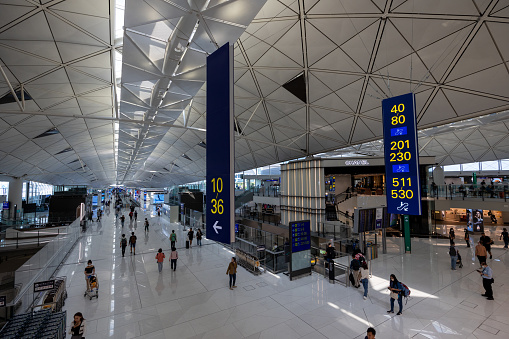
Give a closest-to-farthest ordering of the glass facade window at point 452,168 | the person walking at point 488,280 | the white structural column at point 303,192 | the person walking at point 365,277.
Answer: the person walking at point 488,280
the person walking at point 365,277
the white structural column at point 303,192
the glass facade window at point 452,168

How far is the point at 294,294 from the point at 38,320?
8300 millimetres

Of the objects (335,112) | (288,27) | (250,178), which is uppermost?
(288,27)

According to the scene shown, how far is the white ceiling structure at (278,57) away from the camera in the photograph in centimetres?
859

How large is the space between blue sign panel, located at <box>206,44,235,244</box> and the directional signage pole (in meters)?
6.30

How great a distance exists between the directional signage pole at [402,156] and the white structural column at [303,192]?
15.1 m

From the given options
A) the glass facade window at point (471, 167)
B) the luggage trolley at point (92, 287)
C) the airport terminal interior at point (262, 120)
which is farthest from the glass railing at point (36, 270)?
the glass facade window at point (471, 167)

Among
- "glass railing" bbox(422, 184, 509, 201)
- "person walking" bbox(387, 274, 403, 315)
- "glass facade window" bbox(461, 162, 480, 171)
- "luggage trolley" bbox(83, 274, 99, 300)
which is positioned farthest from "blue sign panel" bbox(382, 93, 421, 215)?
"glass facade window" bbox(461, 162, 480, 171)

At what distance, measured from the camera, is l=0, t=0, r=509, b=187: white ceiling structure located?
8594 mm

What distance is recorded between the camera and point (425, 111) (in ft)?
44.4

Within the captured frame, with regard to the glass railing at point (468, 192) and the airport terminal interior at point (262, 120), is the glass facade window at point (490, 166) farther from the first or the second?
the airport terminal interior at point (262, 120)

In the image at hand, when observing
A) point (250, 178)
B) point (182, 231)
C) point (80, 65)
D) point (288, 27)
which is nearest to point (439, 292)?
point (288, 27)

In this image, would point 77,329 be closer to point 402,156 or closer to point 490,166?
point 402,156

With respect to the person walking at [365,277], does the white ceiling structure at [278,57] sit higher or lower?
higher

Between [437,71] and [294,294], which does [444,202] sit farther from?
[294,294]
